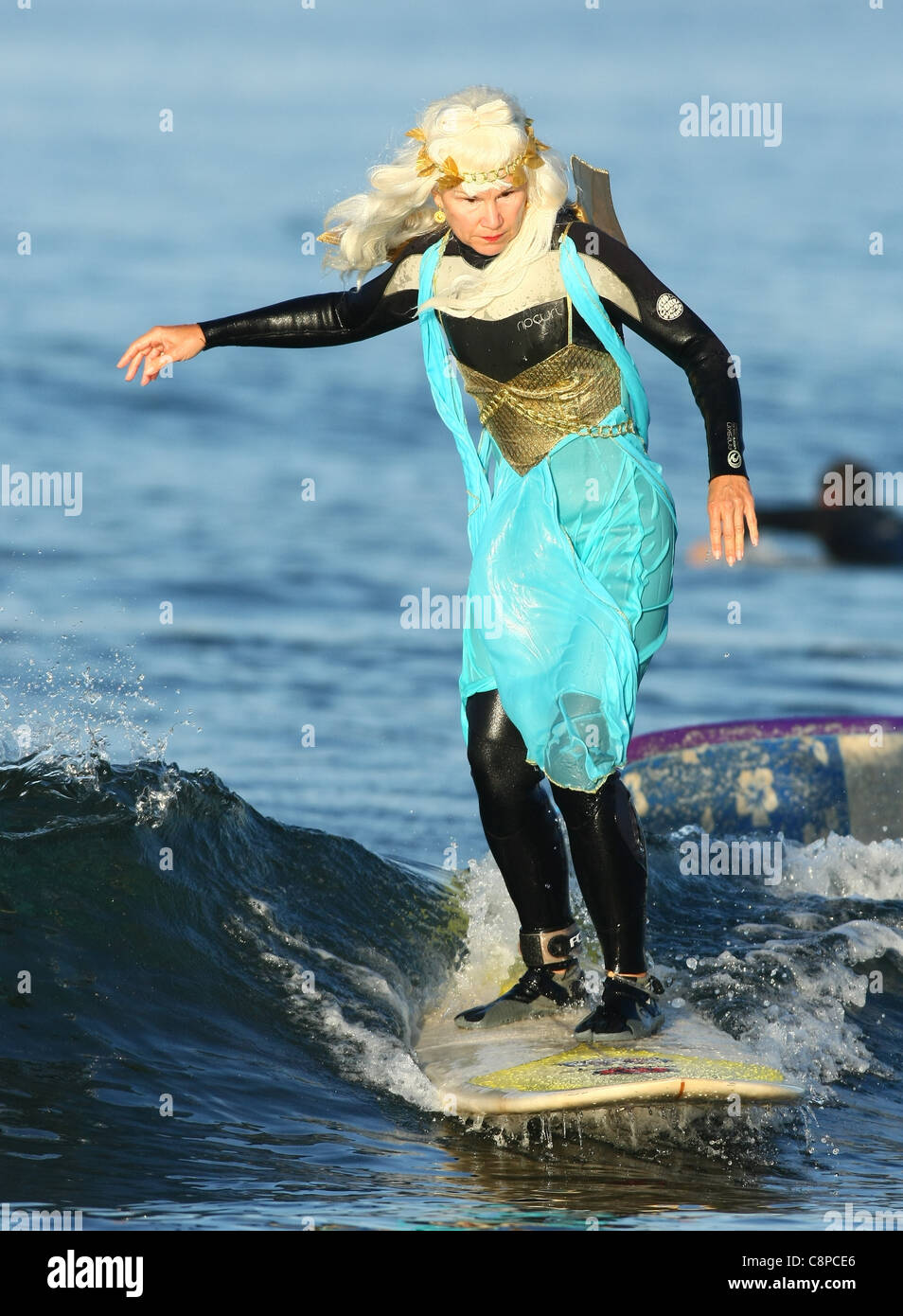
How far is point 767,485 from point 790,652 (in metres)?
6.63

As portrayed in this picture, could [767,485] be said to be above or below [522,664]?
above

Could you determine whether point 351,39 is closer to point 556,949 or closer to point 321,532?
point 321,532

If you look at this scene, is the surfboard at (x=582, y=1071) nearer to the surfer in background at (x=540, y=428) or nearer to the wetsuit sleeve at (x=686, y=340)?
the surfer in background at (x=540, y=428)

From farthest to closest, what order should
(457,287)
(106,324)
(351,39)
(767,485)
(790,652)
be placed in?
1. (351,39)
2. (106,324)
3. (767,485)
4. (790,652)
5. (457,287)

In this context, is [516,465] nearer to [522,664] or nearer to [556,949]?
[522,664]

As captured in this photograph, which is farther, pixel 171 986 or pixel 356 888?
pixel 356 888

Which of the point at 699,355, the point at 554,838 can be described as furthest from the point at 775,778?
the point at 699,355

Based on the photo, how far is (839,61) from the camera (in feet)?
142

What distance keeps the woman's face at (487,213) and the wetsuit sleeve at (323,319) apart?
30 cm

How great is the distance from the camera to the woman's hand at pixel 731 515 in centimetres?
451

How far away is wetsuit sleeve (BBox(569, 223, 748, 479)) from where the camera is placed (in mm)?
4625

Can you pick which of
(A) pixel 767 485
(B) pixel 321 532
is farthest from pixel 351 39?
(B) pixel 321 532
